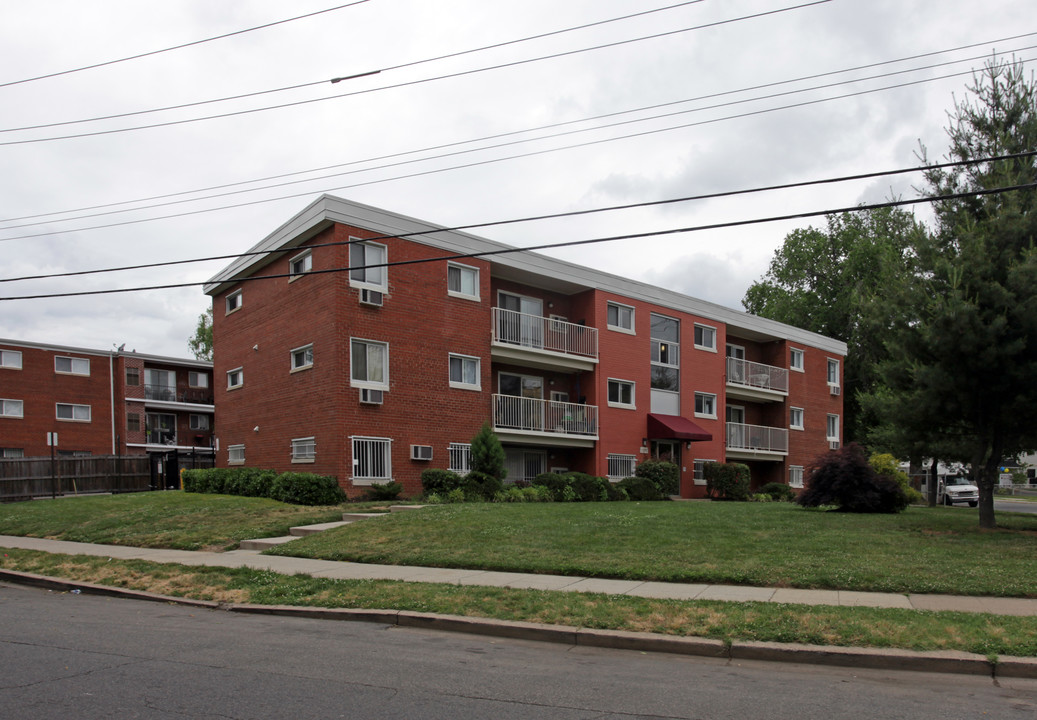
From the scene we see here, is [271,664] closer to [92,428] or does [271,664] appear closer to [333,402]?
[333,402]

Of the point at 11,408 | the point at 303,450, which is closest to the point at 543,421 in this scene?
the point at 303,450

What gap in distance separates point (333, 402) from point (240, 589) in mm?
11701

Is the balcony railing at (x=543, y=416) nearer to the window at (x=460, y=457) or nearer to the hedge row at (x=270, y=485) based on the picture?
the window at (x=460, y=457)

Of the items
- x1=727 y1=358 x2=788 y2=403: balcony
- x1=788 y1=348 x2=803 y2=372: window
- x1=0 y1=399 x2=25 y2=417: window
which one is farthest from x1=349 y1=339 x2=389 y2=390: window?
x1=0 y1=399 x2=25 y2=417: window

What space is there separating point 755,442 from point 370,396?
21.0 m

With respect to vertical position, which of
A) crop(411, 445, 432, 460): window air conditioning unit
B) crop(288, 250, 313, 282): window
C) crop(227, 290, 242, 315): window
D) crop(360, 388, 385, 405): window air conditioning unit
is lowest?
crop(411, 445, 432, 460): window air conditioning unit

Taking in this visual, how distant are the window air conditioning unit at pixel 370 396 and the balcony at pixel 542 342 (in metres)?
4.76

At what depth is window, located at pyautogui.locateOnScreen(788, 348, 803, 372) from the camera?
39.7 metres

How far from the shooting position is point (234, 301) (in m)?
29.1

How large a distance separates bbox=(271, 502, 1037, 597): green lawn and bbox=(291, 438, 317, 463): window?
714 centimetres

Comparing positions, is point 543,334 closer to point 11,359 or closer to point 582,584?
point 582,584

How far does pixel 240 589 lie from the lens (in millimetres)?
10469

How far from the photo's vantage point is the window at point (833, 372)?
140ft

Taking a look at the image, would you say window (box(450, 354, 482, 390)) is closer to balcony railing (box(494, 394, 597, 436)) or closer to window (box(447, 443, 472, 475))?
balcony railing (box(494, 394, 597, 436))
